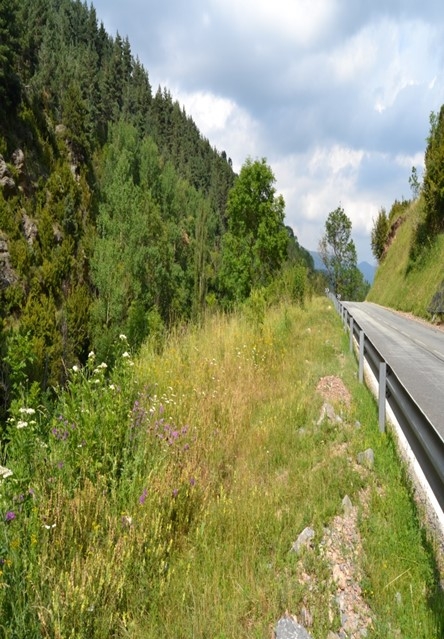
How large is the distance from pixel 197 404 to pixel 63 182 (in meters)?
50.8

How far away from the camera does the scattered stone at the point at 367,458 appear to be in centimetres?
438

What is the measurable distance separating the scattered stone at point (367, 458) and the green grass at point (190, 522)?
0.27 feet

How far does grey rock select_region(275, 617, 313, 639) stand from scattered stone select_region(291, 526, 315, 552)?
691mm

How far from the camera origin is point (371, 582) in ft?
9.27

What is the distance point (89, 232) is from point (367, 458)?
50130mm

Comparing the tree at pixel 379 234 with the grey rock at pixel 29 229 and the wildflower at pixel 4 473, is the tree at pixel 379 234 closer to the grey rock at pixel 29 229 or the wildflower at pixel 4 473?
the grey rock at pixel 29 229

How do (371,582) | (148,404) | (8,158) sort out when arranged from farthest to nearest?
1. (8,158)
2. (148,404)
3. (371,582)

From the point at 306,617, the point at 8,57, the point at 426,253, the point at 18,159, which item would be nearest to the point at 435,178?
the point at 426,253

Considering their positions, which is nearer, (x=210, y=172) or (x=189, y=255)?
(x=189, y=255)

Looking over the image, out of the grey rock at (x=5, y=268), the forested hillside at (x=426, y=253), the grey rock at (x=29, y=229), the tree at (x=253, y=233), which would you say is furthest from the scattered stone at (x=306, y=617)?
the grey rock at (x=29, y=229)

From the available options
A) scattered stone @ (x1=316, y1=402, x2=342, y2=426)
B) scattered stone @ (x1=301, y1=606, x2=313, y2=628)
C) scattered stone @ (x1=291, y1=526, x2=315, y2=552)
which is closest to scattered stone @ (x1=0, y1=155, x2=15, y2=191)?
scattered stone @ (x1=316, y1=402, x2=342, y2=426)

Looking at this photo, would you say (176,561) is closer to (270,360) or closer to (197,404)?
(197,404)

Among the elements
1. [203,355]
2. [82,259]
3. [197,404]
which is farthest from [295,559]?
[82,259]

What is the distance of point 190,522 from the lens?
354 centimetres
